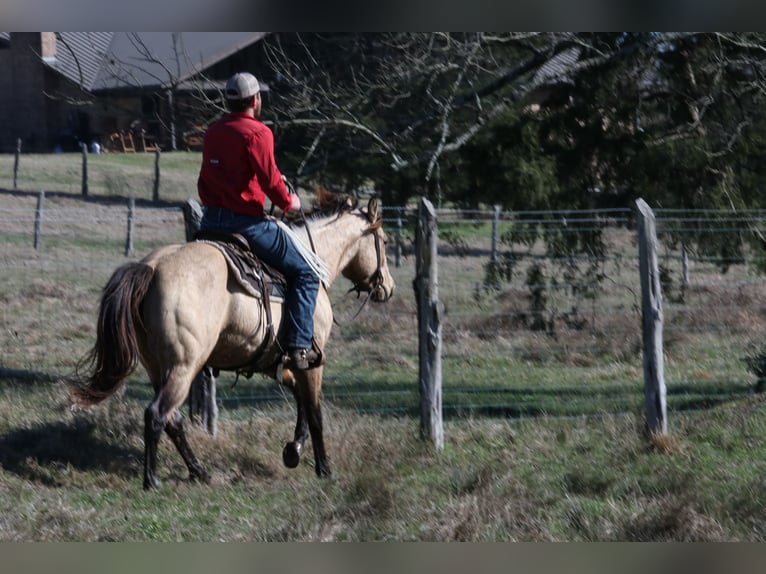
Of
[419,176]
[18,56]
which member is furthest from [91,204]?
[419,176]

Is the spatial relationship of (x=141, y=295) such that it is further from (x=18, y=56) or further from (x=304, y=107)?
(x=18, y=56)

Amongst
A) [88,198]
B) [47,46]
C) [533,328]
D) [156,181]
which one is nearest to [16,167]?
[88,198]

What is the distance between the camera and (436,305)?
9258 mm

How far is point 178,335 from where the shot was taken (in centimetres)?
730

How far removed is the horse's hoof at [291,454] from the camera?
805 cm

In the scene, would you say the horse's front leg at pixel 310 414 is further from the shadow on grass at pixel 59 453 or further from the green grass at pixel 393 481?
the shadow on grass at pixel 59 453

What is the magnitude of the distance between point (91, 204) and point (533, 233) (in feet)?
58.6

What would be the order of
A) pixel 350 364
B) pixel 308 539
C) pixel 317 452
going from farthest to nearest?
pixel 350 364 < pixel 317 452 < pixel 308 539

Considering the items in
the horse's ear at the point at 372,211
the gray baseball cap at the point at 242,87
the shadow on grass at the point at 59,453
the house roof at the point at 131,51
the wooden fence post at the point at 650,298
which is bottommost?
the shadow on grass at the point at 59,453

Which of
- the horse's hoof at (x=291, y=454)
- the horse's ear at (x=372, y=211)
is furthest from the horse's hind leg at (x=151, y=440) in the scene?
the horse's ear at (x=372, y=211)

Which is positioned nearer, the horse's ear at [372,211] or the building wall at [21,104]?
the horse's ear at [372,211]

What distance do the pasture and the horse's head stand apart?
1.17m

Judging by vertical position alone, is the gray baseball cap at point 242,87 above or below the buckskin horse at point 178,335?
above

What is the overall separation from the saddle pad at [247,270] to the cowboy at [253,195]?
0.08 m
